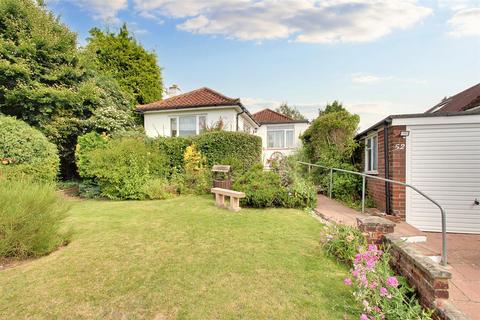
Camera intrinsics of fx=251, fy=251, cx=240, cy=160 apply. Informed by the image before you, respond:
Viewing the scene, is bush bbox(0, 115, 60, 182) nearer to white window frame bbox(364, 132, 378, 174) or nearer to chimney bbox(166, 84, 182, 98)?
chimney bbox(166, 84, 182, 98)

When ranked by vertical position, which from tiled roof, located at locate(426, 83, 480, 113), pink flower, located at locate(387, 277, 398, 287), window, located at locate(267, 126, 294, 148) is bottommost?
pink flower, located at locate(387, 277, 398, 287)

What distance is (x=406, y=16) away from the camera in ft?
26.0

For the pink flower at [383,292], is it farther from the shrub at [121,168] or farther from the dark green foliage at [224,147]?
the shrub at [121,168]

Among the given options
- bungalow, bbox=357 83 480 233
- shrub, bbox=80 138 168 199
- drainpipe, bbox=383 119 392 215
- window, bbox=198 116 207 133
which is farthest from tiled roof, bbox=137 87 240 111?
bungalow, bbox=357 83 480 233

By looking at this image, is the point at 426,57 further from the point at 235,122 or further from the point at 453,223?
the point at 235,122

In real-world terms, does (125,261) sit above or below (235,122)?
below

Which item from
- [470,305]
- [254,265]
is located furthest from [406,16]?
[254,265]

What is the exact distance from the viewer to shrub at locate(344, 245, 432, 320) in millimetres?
2539

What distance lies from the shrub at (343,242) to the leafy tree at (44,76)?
13.1m

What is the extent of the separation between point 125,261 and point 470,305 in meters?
4.56

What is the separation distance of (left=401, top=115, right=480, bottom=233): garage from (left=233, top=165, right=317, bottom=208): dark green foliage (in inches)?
105

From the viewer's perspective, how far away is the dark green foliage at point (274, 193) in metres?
7.72

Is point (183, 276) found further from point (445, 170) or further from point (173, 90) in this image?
point (173, 90)

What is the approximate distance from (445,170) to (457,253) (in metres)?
2.76
